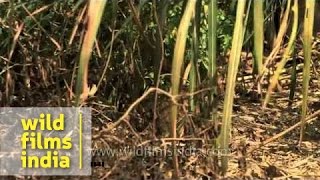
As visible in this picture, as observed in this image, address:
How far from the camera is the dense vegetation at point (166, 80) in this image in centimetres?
140

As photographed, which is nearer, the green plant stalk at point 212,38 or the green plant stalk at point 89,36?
the green plant stalk at point 89,36

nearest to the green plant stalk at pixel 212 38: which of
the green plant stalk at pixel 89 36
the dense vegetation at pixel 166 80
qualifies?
the dense vegetation at pixel 166 80

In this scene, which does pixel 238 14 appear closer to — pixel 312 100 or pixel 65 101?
pixel 65 101

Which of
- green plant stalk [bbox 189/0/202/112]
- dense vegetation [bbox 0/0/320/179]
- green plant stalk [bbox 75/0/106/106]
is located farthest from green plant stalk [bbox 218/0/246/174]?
green plant stalk [bbox 75/0/106/106]

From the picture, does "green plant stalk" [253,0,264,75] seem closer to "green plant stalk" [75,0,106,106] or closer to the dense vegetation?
the dense vegetation

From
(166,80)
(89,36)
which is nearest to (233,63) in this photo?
(89,36)

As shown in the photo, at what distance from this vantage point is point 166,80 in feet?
6.57

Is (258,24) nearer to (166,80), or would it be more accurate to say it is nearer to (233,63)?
(233,63)

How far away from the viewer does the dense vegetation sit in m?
1.40

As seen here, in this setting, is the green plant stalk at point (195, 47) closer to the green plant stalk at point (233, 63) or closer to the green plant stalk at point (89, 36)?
the green plant stalk at point (233, 63)

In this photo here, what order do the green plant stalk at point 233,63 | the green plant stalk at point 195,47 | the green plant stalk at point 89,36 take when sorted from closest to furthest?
1. the green plant stalk at point 89,36
2. the green plant stalk at point 233,63
3. the green plant stalk at point 195,47

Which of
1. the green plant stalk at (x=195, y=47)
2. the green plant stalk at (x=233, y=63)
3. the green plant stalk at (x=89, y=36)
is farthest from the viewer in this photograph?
the green plant stalk at (x=195, y=47)

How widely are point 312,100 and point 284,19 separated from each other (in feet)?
3.19

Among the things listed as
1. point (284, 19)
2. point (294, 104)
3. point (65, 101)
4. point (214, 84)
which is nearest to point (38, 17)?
point (65, 101)
